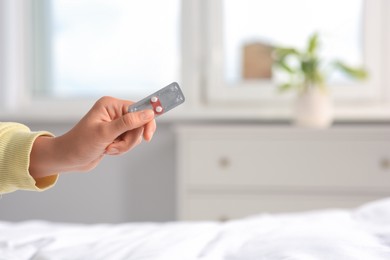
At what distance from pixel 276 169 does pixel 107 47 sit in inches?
40.7

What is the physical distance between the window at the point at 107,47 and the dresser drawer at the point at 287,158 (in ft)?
1.91

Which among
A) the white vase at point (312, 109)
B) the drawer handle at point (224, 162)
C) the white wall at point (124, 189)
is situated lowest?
the white wall at point (124, 189)

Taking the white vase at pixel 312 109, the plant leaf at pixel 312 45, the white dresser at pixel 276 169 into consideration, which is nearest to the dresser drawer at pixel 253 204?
the white dresser at pixel 276 169

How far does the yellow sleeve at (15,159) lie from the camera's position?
0.81 metres

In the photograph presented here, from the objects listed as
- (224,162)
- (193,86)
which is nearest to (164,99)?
(224,162)

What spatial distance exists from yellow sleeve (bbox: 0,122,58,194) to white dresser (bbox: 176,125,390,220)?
1.44 meters

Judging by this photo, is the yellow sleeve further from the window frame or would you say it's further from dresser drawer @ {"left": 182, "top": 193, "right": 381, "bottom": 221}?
the window frame

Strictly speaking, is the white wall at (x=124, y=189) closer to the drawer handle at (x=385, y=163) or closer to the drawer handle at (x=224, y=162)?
the drawer handle at (x=224, y=162)

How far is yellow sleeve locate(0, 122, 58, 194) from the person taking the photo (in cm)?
81

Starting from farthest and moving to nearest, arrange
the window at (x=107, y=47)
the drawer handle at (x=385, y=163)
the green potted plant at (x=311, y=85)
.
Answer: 1. the window at (x=107, y=47)
2. the green potted plant at (x=311, y=85)
3. the drawer handle at (x=385, y=163)

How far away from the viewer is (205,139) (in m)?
2.26

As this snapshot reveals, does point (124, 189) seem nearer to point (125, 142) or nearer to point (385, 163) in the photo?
point (385, 163)

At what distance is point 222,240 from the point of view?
39.6 inches

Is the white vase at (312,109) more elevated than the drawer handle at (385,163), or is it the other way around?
the white vase at (312,109)
